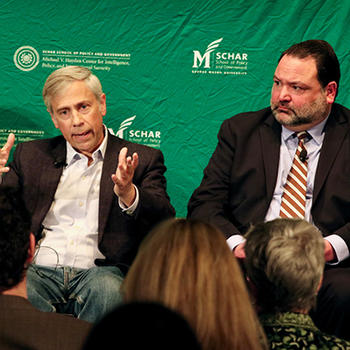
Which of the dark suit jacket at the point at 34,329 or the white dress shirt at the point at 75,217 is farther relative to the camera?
the white dress shirt at the point at 75,217

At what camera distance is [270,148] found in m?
3.27

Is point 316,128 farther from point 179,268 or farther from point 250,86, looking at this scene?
point 179,268

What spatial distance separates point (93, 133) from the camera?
130 inches

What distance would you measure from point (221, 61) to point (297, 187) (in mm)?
1106

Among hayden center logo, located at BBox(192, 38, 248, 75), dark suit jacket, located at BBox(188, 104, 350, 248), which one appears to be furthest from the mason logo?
dark suit jacket, located at BBox(188, 104, 350, 248)

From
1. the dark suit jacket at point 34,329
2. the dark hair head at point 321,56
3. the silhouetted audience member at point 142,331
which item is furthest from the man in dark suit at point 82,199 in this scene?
the silhouetted audience member at point 142,331

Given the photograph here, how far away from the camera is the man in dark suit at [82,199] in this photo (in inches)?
115

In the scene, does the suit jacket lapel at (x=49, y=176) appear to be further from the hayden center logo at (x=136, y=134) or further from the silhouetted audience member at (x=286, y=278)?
the silhouetted audience member at (x=286, y=278)

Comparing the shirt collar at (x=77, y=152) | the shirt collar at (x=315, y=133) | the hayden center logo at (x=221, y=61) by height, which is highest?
the hayden center logo at (x=221, y=61)

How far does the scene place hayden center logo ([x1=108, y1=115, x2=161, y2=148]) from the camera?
392cm

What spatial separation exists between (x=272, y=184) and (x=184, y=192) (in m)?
0.88

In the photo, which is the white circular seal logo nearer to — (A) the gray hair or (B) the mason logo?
(A) the gray hair

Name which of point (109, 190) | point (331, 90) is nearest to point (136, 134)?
point (109, 190)

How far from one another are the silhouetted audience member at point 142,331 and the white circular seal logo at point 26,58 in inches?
130
